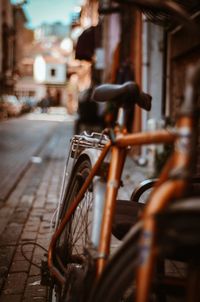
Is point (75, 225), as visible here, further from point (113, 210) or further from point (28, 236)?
point (28, 236)

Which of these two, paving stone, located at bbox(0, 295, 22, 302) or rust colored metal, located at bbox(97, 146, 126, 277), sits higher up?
rust colored metal, located at bbox(97, 146, 126, 277)

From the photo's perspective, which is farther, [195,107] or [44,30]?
[44,30]

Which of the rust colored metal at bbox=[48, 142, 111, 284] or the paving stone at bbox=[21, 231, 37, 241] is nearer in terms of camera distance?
the rust colored metal at bbox=[48, 142, 111, 284]

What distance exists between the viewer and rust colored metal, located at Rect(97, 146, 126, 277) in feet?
6.66

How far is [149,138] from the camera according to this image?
1824mm

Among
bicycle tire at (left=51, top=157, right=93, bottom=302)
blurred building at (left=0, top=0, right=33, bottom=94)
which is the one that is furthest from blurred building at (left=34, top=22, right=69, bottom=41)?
bicycle tire at (left=51, top=157, right=93, bottom=302)

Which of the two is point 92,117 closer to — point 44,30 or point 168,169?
point 168,169

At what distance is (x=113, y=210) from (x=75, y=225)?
102cm

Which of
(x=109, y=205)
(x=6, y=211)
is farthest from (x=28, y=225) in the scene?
(x=109, y=205)

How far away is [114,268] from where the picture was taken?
175 centimetres

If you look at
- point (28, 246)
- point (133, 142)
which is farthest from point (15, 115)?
point (133, 142)

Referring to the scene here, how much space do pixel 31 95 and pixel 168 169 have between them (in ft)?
287

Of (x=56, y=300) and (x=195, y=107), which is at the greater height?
(x=195, y=107)

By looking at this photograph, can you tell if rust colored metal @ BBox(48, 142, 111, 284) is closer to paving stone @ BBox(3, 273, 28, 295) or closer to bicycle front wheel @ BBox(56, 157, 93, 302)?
bicycle front wheel @ BBox(56, 157, 93, 302)
